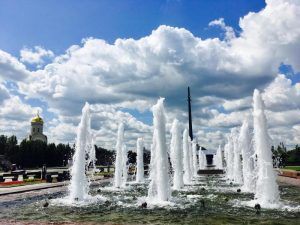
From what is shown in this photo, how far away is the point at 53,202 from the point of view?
63.4ft

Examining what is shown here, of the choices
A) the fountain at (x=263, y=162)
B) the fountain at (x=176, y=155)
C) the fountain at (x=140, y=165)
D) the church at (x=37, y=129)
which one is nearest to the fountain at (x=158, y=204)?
the fountain at (x=263, y=162)

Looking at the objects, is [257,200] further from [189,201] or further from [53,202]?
[53,202]

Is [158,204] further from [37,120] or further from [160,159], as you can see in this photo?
[37,120]

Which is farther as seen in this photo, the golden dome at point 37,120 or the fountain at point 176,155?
the golden dome at point 37,120

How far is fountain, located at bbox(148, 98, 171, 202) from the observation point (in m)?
19.4

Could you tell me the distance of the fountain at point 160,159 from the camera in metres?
19.4

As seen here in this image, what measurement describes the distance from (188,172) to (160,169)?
60.1ft

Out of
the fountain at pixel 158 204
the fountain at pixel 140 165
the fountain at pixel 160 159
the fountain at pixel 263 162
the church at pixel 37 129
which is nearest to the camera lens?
the fountain at pixel 158 204

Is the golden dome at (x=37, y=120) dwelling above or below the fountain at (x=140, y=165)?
above

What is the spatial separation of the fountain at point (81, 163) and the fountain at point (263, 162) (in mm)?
9266

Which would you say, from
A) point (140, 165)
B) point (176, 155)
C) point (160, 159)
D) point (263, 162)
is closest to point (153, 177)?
point (160, 159)

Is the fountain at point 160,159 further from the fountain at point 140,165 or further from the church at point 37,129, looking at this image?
the church at point 37,129

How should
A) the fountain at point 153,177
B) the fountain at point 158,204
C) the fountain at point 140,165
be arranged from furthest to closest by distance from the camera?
the fountain at point 140,165 → the fountain at point 153,177 → the fountain at point 158,204

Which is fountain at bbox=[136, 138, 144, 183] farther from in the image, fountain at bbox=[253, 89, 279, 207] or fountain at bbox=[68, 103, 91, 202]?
fountain at bbox=[253, 89, 279, 207]
